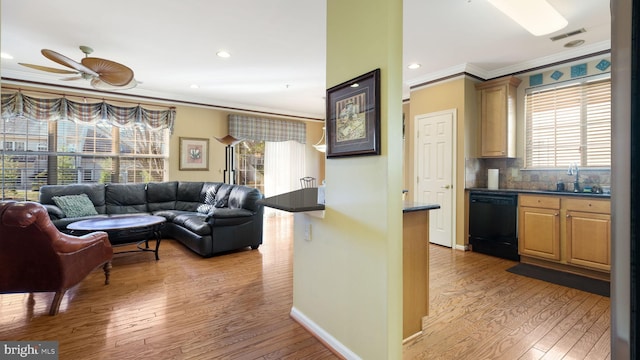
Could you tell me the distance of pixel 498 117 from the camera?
424 cm

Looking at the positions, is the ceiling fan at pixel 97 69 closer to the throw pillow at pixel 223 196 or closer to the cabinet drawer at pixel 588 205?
the throw pillow at pixel 223 196

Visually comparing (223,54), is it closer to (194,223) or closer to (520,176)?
(194,223)

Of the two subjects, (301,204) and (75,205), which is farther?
(75,205)

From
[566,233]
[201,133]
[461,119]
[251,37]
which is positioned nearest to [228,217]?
[251,37]

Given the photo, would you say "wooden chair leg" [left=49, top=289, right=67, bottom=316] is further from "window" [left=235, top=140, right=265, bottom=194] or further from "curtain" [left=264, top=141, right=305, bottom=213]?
"curtain" [left=264, top=141, right=305, bottom=213]

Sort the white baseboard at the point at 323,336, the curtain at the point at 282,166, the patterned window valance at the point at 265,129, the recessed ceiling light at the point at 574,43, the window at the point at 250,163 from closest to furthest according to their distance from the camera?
the white baseboard at the point at 323,336
the recessed ceiling light at the point at 574,43
the patterned window valance at the point at 265,129
the window at the point at 250,163
the curtain at the point at 282,166

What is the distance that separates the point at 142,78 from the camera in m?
4.96

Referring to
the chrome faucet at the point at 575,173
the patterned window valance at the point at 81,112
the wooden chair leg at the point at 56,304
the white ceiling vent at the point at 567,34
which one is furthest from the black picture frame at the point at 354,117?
the patterned window valance at the point at 81,112

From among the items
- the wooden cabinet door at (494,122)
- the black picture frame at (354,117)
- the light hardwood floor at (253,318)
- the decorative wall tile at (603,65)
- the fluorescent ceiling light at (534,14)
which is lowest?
the light hardwood floor at (253,318)

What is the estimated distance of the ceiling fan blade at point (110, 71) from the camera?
3133 mm

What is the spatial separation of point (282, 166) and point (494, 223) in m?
5.04

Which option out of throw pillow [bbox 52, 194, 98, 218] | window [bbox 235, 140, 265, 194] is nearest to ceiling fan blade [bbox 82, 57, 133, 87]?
throw pillow [bbox 52, 194, 98, 218]

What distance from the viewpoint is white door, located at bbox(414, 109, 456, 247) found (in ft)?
14.6

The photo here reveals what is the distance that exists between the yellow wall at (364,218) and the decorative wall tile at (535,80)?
3.58 metres
